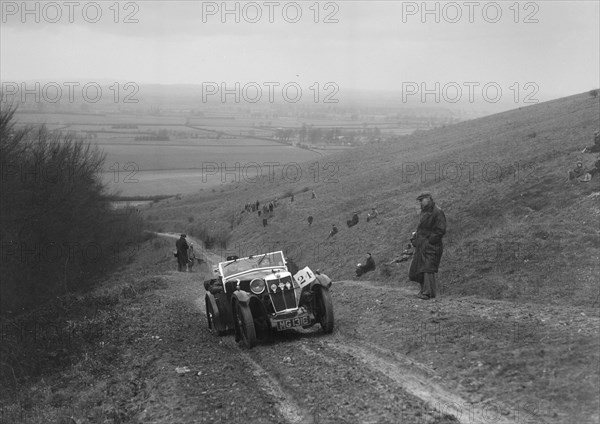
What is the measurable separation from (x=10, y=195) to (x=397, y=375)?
81.2ft

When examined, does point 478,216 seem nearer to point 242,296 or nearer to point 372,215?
point 372,215

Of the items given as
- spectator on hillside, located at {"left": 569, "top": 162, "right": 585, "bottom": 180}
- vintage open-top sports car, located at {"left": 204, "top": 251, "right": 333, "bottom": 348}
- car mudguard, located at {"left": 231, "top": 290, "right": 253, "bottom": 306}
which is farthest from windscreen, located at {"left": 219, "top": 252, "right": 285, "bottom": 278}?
spectator on hillside, located at {"left": 569, "top": 162, "right": 585, "bottom": 180}

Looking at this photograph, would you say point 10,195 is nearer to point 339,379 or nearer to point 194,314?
point 194,314

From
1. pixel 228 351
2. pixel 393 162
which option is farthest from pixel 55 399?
pixel 393 162

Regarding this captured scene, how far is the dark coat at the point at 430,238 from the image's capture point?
13781 millimetres

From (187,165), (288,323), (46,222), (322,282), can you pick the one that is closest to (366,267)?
(322,282)

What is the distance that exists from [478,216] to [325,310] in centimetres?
1056

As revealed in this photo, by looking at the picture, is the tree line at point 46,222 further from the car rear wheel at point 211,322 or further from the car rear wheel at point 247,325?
the car rear wheel at point 247,325

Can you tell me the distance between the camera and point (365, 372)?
9914 mm

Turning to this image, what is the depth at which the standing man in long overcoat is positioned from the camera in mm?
13805

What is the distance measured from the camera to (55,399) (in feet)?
38.0

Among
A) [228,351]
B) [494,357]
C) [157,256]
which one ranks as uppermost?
[494,357]

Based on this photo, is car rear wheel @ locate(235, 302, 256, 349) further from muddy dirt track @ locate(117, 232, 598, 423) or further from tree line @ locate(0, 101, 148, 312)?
tree line @ locate(0, 101, 148, 312)

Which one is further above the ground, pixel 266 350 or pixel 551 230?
pixel 551 230
